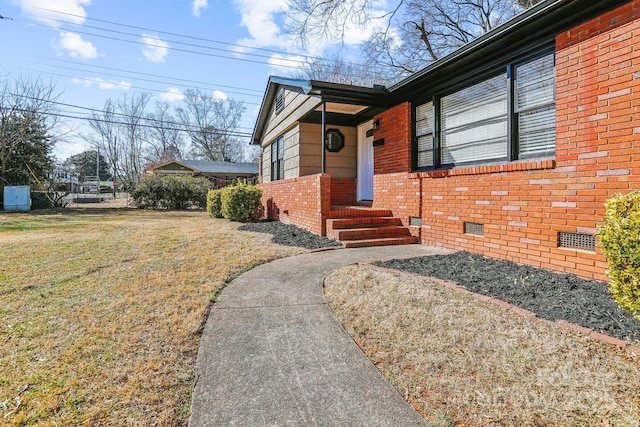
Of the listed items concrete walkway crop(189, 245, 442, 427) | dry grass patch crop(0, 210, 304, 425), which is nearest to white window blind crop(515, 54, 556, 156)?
concrete walkway crop(189, 245, 442, 427)

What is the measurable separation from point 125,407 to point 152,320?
1.27m

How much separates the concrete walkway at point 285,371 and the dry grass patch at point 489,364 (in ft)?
0.55

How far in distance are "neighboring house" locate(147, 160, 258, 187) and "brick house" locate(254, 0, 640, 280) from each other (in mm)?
23298

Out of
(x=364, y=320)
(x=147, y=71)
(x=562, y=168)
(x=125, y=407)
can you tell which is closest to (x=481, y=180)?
(x=562, y=168)

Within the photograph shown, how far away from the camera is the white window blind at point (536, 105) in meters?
4.54

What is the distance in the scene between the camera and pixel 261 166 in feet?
55.1

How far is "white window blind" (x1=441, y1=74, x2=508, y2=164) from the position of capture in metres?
5.34

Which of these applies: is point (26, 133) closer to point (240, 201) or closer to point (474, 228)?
point (240, 201)

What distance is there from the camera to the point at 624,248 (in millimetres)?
2508

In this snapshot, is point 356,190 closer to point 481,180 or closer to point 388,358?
point 481,180

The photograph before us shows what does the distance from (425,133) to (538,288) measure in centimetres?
410

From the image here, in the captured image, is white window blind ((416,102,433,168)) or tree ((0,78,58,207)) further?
tree ((0,78,58,207))

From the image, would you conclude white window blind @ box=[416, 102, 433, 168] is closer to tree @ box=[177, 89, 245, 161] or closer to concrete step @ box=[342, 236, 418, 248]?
concrete step @ box=[342, 236, 418, 248]

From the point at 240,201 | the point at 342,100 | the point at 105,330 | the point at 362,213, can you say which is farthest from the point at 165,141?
the point at 105,330
